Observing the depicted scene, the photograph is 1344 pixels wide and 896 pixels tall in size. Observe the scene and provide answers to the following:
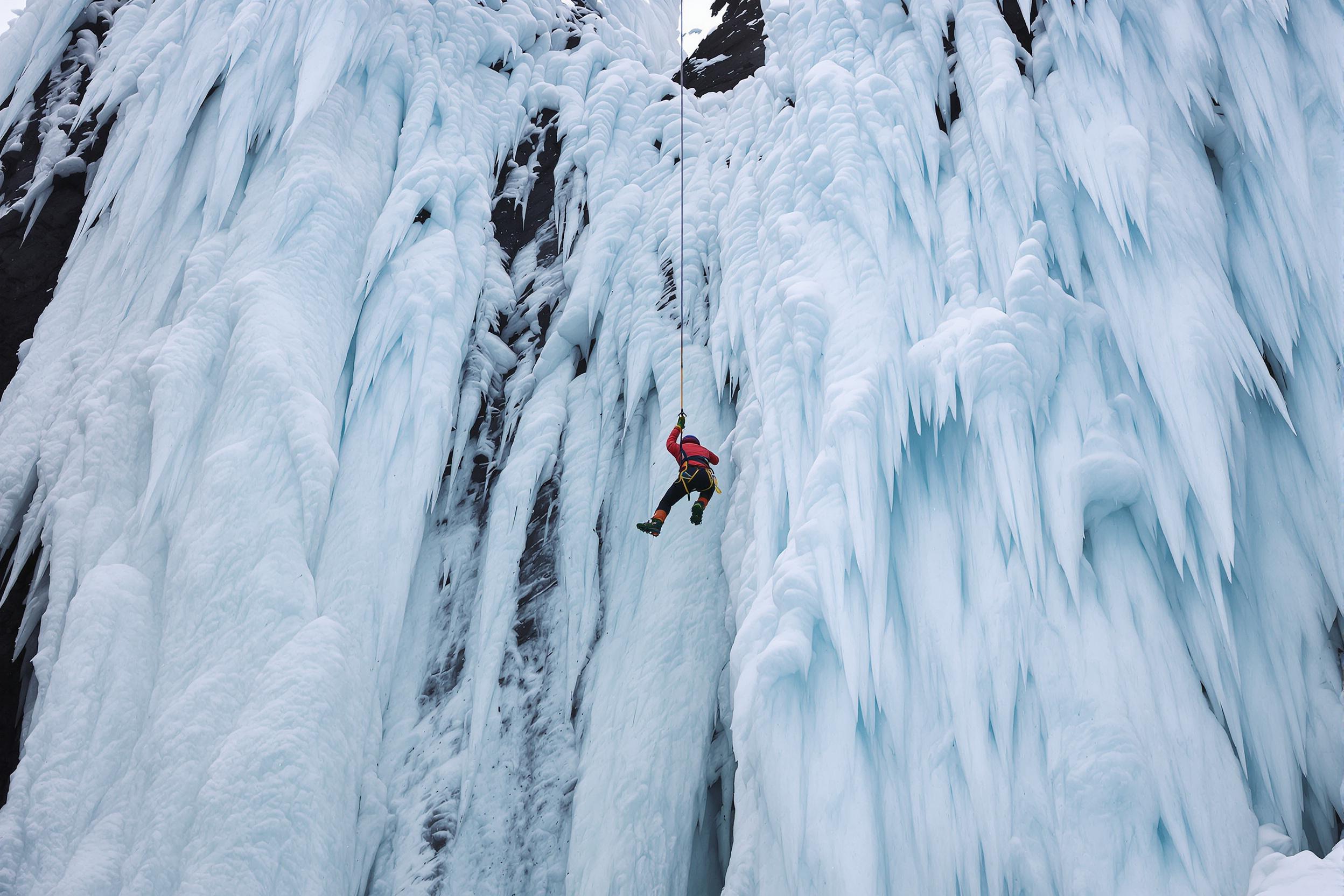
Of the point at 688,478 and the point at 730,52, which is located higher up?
the point at 730,52

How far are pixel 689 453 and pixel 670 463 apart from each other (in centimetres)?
80

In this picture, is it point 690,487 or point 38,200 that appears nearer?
point 690,487

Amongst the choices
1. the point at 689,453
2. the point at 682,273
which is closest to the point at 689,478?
the point at 689,453

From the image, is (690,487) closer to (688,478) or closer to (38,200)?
(688,478)

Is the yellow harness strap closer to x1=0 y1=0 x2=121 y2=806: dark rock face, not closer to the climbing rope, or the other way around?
the climbing rope

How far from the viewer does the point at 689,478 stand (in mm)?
4918

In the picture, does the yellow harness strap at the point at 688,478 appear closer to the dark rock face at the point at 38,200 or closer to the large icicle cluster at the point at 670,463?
the large icicle cluster at the point at 670,463

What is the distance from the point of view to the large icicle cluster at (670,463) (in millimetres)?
3693

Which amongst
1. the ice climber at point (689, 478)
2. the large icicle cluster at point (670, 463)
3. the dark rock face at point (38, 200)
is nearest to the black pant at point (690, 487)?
the ice climber at point (689, 478)

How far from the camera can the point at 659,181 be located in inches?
271

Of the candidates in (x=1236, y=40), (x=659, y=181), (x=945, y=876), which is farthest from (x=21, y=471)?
(x=1236, y=40)

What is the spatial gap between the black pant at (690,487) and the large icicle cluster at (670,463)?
0.30 m

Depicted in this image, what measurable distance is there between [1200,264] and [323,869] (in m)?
5.51

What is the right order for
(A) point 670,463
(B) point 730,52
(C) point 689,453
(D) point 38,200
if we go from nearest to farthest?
(C) point 689,453
(A) point 670,463
(D) point 38,200
(B) point 730,52
